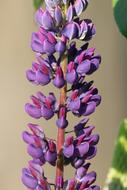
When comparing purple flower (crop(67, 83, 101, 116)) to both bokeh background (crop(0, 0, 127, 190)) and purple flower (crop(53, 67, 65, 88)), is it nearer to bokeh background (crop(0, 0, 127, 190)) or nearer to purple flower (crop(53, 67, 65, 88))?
purple flower (crop(53, 67, 65, 88))

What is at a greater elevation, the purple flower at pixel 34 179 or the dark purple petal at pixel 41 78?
the dark purple petal at pixel 41 78

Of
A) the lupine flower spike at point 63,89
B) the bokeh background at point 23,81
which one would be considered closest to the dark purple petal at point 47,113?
the lupine flower spike at point 63,89

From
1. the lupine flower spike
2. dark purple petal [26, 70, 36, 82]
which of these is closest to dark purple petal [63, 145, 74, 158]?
the lupine flower spike

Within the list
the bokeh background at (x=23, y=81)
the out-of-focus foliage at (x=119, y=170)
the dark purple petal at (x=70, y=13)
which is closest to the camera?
the out-of-focus foliage at (x=119, y=170)

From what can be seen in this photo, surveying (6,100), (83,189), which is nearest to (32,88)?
(6,100)

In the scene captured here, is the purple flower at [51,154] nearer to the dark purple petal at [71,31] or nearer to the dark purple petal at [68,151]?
the dark purple petal at [68,151]

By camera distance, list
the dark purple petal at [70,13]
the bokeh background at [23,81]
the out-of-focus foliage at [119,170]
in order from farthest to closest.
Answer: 1. the bokeh background at [23,81]
2. the dark purple petal at [70,13]
3. the out-of-focus foliage at [119,170]

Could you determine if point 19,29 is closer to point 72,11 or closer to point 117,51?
point 117,51
